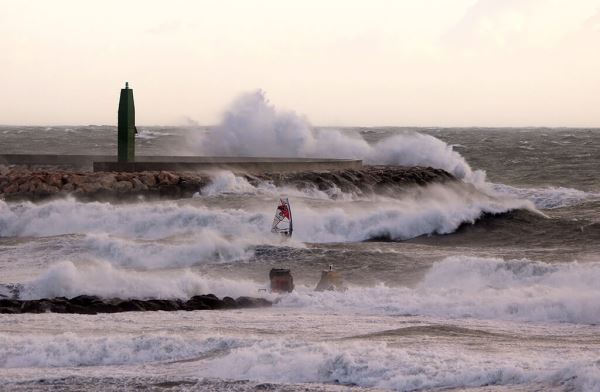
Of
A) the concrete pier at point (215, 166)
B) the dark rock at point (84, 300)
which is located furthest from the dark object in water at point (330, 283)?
the concrete pier at point (215, 166)

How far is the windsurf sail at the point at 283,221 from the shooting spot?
67.1 feet

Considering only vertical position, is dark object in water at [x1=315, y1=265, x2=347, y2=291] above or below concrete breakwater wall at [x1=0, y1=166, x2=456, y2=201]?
below

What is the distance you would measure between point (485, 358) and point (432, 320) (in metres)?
2.93

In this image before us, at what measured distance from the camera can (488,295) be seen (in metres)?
15.0

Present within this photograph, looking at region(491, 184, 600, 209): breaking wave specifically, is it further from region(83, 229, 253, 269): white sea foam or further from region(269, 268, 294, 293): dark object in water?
region(269, 268, 294, 293): dark object in water

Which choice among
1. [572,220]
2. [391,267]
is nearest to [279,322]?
[391,267]

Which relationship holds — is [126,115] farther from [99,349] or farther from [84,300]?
[99,349]

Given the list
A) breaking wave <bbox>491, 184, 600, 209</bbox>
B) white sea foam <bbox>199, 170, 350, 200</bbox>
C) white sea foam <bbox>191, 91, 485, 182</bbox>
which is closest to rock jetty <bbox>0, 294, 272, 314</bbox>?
white sea foam <bbox>199, 170, 350, 200</bbox>

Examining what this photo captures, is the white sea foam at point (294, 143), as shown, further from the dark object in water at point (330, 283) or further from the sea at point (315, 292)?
the dark object in water at point (330, 283)

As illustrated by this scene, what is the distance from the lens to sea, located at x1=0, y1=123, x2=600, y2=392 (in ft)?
32.5

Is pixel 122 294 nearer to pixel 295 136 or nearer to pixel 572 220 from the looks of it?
pixel 572 220

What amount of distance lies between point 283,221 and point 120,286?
235 inches

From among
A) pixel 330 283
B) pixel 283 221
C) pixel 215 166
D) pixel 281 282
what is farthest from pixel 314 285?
pixel 215 166

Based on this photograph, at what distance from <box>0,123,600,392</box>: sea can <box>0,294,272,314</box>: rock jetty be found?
479 mm
